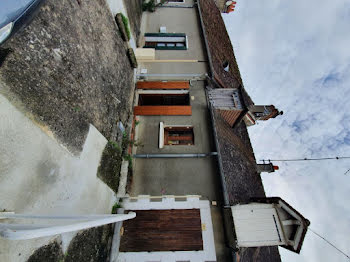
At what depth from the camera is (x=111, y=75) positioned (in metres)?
4.69

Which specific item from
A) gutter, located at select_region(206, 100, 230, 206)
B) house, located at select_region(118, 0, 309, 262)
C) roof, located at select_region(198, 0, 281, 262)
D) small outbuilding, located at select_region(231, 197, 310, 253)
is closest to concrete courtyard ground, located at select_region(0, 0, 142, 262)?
house, located at select_region(118, 0, 309, 262)

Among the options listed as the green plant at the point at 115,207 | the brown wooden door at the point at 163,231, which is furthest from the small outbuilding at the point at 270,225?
the green plant at the point at 115,207

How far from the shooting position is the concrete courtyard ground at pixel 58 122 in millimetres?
1996

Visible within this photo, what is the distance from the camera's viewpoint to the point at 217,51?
8.62 m

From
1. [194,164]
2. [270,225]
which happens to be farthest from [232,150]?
[270,225]

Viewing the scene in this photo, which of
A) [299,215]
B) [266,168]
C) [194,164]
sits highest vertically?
[266,168]

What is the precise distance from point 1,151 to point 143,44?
25.9 feet

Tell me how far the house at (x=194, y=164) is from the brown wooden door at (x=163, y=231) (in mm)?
20

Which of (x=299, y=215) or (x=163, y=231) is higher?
(x=299, y=215)

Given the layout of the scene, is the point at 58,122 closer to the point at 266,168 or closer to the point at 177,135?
the point at 177,135

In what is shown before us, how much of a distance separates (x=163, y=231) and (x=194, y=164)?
2.06m

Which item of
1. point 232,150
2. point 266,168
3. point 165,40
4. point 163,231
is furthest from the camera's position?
point 165,40

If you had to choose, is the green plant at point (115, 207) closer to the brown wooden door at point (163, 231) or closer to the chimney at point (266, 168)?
the brown wooden door at point (163, 231)

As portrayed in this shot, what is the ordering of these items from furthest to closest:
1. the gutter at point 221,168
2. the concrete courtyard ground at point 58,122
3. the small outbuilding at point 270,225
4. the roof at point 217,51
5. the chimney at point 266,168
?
the chimney at point 266,168 < the roof at point 217,51 < the gutter at point 221,168 < the small outbuilding at point 270,225 < the concrete courtyard ground at point 58,122
